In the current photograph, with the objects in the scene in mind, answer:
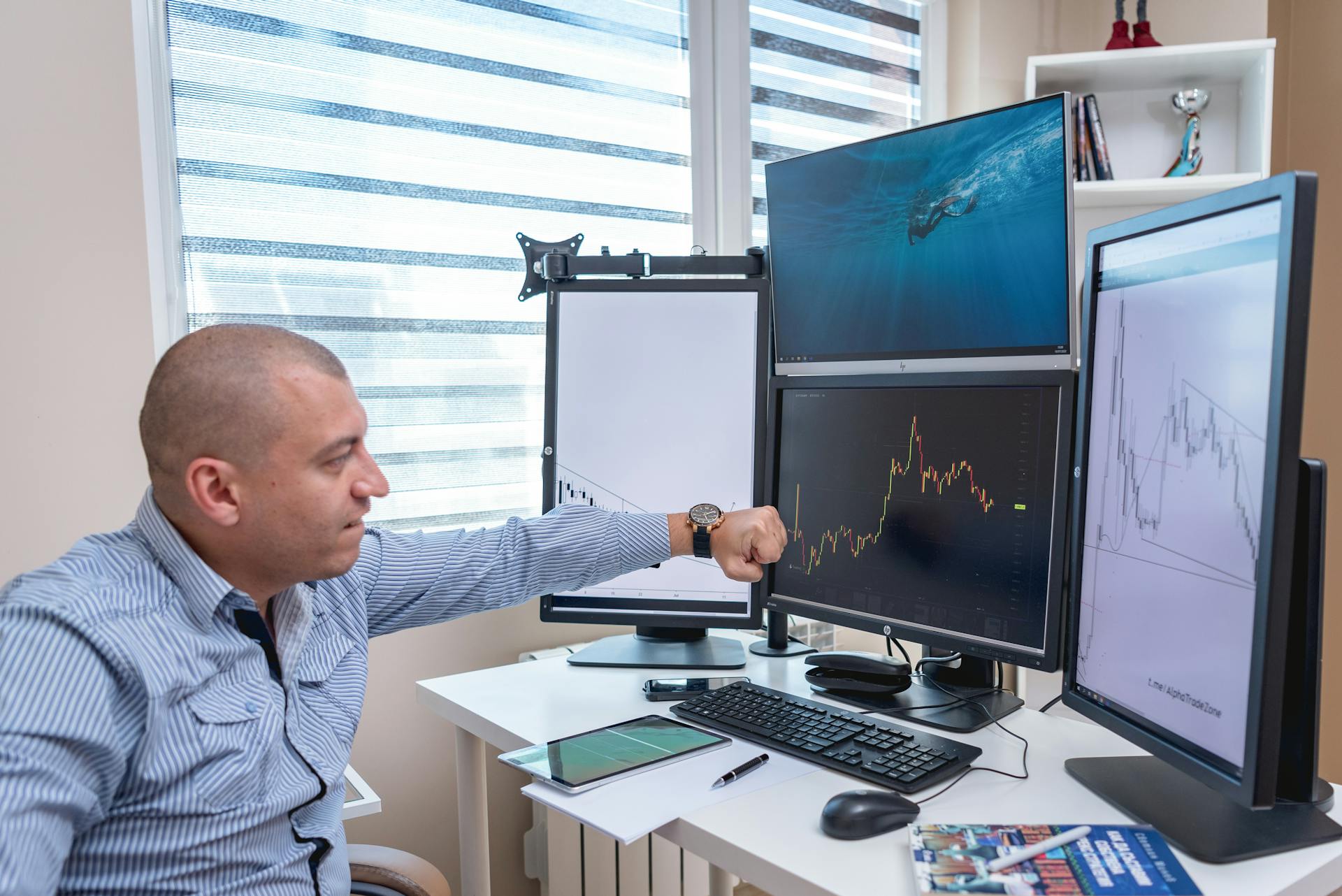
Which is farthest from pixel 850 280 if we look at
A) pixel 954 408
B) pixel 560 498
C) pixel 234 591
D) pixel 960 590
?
pixel 234 591

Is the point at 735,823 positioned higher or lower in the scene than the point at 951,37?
lower

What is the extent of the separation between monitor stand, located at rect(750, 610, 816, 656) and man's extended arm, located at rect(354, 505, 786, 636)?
0.87 ft

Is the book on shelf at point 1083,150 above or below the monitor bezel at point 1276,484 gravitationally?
above

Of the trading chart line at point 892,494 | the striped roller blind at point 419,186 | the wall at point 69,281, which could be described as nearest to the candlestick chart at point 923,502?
the trading chart line at point 892,494

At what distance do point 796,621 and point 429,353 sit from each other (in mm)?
1155

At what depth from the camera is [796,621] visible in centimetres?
257

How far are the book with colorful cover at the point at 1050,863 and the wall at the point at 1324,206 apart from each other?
7.38 ft

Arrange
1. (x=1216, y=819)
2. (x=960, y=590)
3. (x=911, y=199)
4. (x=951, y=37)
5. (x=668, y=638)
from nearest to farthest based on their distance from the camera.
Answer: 1. (x=1216, y=819)
2. (x=960, y=590)
3. (x=911, y=199)
4. (x=668, y=638)
5. (x=951, y=37)

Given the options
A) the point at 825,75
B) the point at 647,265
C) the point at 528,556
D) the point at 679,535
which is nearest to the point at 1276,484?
the point at 679,535

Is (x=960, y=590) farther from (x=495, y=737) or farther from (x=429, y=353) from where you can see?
(x=429, y=353)

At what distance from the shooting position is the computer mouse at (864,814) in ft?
3.34

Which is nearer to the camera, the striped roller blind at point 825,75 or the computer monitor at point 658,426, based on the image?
the computer monitor at point 658,426

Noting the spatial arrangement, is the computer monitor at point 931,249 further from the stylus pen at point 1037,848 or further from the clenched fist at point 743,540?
the stylus pen at point 1037,848

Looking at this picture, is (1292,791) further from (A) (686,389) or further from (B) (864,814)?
(A) (686,389)
